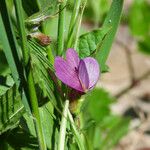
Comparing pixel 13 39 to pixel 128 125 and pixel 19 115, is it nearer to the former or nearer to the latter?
pixel 19 115

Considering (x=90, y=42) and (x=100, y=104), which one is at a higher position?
(x=90, y=42)

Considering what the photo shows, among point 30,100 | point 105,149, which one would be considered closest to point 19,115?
point 30,100

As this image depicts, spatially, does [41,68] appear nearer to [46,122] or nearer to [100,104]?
[46,122]

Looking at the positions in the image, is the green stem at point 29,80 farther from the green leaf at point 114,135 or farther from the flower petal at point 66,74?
the green leaf at point 114,135

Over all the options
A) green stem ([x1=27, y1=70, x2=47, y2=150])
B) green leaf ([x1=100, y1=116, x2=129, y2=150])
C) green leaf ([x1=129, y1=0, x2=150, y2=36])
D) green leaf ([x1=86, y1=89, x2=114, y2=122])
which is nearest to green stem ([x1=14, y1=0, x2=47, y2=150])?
green stem ([x1=27, y1=70, x2=47, y2=150])

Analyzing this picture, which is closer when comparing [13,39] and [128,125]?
[13,39]

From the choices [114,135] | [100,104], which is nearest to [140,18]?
[100,104]

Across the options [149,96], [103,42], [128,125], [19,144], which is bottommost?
[149,96]

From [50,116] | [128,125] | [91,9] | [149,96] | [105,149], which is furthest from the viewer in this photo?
[149,96]
